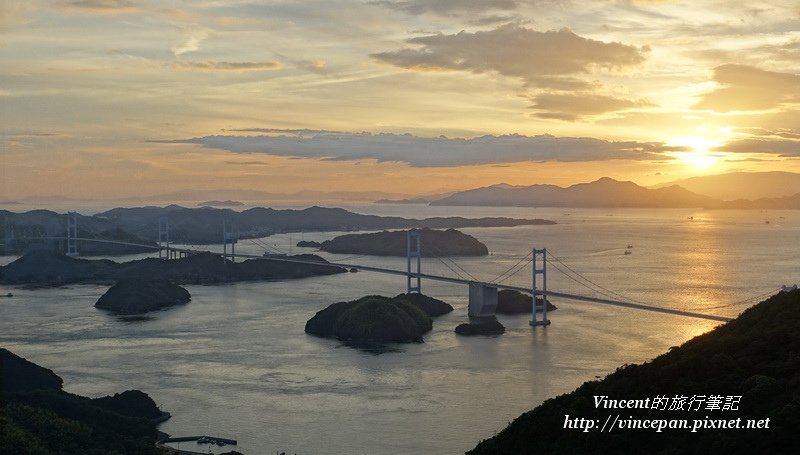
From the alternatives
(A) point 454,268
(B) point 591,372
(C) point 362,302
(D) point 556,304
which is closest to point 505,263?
(A) point 454,268

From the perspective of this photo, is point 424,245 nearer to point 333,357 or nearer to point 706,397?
point 333,357

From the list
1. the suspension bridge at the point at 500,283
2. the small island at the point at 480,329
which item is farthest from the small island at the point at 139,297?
the small island at the point at 480,329

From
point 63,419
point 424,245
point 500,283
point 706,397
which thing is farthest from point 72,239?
point 706,397

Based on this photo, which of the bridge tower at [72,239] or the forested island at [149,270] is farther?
the bridge tower at [72,239]

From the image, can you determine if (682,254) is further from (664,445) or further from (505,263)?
(664,445)

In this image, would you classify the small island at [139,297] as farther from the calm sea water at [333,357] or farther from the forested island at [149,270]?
the forested island at [149,270]

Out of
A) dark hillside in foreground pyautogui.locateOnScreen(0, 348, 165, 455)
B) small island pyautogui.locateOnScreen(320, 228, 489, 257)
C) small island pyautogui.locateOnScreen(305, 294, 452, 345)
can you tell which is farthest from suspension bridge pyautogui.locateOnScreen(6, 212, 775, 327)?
dark hillside in foreground pyautogui.locateOnScreen(0, 348, 165, 455)
